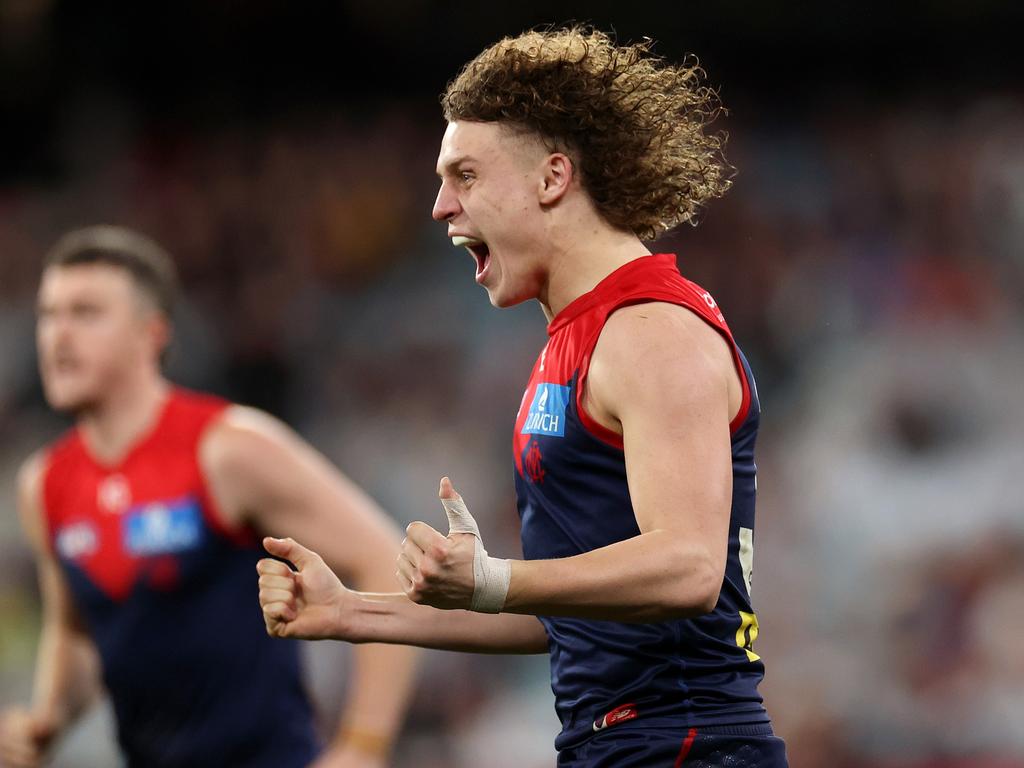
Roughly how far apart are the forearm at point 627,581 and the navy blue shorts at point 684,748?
39 cm

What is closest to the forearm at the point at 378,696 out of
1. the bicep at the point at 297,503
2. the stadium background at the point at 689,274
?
the bicep at the point at 297,503

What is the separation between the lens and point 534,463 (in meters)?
2.90

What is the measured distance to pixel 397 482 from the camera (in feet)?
30.7

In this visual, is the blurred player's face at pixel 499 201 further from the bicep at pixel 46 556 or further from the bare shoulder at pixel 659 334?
the bicep at pixel 46 556

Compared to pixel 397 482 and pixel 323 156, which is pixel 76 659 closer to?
pixel 397 482

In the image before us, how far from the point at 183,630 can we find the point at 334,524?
0.59 meters

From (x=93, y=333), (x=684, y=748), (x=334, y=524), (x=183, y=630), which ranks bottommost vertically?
(x=684, y=748)

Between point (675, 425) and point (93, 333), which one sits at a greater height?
point (93, 333)

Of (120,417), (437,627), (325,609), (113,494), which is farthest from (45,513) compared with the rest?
(325,609)

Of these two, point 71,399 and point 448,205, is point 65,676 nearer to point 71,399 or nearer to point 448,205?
point 71,399

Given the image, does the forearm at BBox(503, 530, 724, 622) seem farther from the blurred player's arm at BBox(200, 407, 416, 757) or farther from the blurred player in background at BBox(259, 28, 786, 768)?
the blurred player's arm at BBox(200, 407, 416, 757)

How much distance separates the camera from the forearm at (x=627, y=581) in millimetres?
2453

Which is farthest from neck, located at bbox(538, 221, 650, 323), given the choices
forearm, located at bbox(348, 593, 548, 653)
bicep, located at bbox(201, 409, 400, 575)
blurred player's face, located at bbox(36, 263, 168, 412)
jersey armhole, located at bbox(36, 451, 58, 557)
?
jersey armhole, located at bbox(36, 451, 58, 557)

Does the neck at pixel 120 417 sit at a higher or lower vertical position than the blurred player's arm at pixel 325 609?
higher
